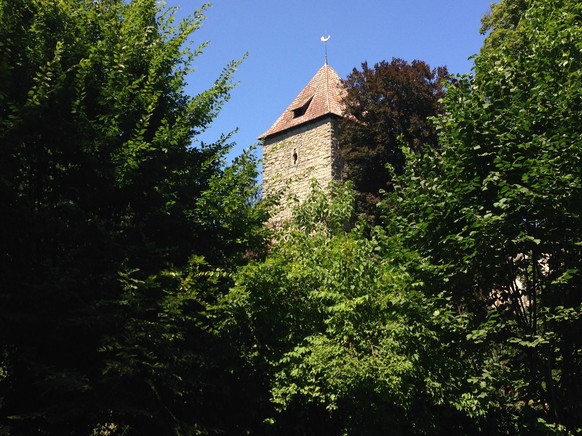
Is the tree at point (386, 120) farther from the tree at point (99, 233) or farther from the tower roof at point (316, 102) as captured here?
the tree at point (99, 233)

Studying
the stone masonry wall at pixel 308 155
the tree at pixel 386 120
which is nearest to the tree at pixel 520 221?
the tree at pixel 386 120

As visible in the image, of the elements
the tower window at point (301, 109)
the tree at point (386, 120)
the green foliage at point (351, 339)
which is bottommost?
the green foliage at point (351, 339)

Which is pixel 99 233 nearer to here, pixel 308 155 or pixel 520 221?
pixel 520 221

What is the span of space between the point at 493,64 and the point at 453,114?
4.39 ft

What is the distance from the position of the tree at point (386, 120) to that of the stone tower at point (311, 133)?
171 centimetres

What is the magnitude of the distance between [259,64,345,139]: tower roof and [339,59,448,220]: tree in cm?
264

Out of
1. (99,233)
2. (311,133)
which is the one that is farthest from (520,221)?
(311,133)

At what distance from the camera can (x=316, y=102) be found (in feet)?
92.6

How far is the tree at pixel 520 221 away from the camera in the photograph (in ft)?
20.5

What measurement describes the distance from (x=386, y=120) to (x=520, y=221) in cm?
1686

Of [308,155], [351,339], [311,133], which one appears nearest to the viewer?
[351,339]

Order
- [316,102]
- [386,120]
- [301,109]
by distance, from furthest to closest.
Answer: [301,109], [316,102], [386,120]

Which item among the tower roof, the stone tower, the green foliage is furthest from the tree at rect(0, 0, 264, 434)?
the tower roof

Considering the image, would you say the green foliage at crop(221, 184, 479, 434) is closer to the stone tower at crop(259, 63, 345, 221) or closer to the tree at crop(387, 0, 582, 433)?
the tree at crop(387, 0, 582, 433)
